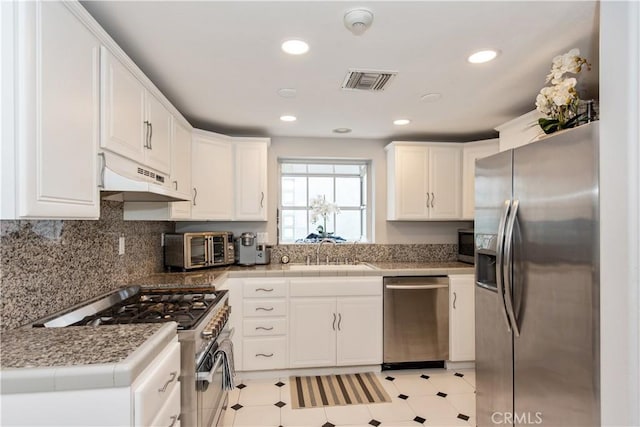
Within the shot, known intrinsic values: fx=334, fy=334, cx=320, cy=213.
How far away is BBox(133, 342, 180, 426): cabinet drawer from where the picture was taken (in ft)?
3.32

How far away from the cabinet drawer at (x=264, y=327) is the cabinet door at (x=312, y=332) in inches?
3.2

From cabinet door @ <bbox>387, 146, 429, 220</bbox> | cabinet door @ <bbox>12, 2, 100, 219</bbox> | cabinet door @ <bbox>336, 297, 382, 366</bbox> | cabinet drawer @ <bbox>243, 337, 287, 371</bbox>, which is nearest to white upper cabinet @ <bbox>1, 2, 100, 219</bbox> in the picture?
cabinet door @ <bbox>12, 2, 100, 219</bbox>

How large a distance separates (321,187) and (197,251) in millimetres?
1578

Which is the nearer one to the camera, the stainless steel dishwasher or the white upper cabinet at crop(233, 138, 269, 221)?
the stainless steel dishwasher

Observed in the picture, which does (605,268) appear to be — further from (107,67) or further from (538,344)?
(107,67)

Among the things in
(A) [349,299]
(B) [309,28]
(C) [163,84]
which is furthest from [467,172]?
(C) [163,84]

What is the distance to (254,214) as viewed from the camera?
3.34m

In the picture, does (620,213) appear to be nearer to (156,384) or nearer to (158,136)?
(156,384)

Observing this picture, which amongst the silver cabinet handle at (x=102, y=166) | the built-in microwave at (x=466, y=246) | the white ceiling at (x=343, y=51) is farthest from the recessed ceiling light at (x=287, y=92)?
the built-in microwave at (x=466, y=246)

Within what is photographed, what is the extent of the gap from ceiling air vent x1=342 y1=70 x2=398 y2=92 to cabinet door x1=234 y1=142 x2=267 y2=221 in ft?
4.39

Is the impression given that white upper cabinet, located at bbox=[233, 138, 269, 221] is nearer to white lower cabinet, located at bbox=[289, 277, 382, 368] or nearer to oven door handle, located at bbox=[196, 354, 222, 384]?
white lower cabinet, located at bbox=[289, 277, 382, 368]

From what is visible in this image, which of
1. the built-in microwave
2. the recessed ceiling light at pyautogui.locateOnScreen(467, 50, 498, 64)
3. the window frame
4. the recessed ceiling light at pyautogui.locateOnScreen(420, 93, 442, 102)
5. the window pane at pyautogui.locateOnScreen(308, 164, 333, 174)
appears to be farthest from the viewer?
the window pane at pyautogui.locateOnScreen(308, 164, 333, 174)

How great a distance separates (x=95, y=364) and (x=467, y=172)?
3469 mm

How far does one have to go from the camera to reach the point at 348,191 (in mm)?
3975
